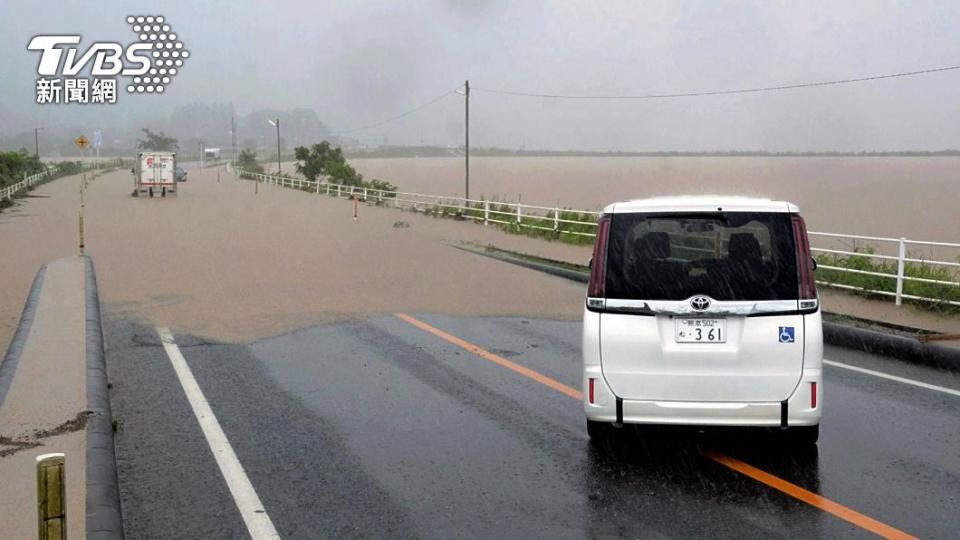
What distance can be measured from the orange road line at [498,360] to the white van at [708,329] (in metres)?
2.01

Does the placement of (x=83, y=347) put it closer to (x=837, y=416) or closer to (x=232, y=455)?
(x=232, y=455)

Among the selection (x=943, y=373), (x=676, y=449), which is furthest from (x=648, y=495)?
(x=943, y=373)

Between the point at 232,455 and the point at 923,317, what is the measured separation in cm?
938

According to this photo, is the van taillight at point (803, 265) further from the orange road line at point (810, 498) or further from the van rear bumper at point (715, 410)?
the orange road line at point (810, 498)

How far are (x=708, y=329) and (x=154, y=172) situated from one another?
179 ft

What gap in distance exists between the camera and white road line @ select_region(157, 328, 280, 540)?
5.02 meters

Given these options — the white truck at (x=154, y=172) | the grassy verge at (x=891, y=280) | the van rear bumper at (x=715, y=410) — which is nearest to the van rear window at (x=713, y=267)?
the van rear bumper at (x=715, y=410)

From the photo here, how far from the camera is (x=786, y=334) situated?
568cm

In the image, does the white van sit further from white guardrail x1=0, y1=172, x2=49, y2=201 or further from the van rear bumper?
white guardrail x1=0, y1=172, x2=49, y2=201

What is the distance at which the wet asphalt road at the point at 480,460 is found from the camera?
199 inches

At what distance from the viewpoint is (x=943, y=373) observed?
353 inches

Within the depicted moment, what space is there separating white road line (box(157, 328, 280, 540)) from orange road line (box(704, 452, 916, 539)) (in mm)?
3040

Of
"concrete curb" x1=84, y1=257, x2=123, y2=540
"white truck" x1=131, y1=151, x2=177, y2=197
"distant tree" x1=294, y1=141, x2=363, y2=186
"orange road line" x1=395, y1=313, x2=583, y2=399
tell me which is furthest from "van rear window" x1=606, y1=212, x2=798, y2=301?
"distant tree" x1=294, y1=141, x2=363, y2=186

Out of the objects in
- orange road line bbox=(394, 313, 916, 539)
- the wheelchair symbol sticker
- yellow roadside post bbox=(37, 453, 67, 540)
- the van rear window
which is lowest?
orange road line bbox=(394, 313, 916, 539)
